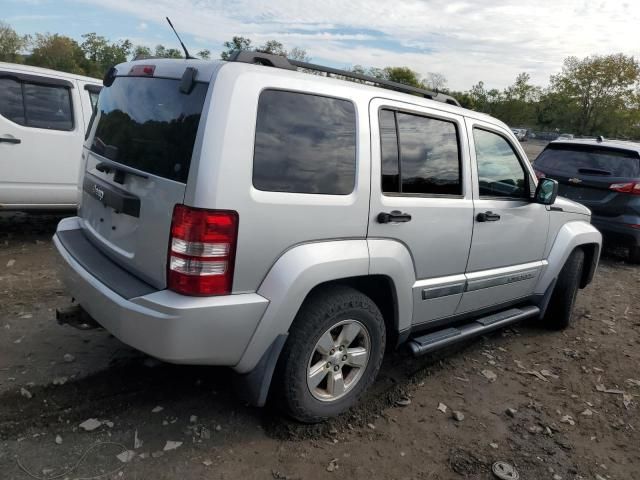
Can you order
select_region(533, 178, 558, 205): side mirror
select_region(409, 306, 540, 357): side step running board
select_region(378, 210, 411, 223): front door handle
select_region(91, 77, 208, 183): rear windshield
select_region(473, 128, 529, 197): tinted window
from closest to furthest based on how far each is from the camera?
select_region(91, 77, 208, 183): rear windshield
select_region(378, 210, 411, 223): front door handle
select_region(409, 306, 540, 357): side step running board
select_region(473, 128, 529, 197): tinted window
select_region(533, 178, 558, 205): side mirror

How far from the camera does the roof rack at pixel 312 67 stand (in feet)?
8.20

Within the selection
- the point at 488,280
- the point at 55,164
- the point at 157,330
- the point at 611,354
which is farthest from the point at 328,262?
the point at 55,164

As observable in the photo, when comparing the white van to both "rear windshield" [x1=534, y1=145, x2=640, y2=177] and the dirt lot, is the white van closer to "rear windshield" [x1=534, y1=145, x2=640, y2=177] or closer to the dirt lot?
the dirt lot

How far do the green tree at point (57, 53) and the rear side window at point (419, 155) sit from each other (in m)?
48.1

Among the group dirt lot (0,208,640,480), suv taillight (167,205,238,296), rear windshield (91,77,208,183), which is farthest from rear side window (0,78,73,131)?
suv taillight (167,205,238,296)

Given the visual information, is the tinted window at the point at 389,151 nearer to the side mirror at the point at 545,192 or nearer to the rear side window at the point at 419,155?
the rear side window at the point at 419,155

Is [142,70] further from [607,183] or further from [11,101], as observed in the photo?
[607,183]

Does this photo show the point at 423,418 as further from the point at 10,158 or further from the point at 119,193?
the point at 10,158

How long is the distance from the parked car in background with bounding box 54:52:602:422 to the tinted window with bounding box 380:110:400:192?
1cm

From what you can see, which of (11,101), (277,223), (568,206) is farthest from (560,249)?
(11,101)

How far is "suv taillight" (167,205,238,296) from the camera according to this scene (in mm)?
2184

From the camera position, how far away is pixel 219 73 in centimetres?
226

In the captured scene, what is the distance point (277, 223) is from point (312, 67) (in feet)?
3.56

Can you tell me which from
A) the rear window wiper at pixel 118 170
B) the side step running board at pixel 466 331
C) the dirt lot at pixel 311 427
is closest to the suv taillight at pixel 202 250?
the rear window wiper at pixel 118 170
